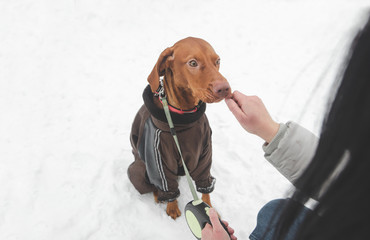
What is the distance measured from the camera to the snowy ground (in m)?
2.29

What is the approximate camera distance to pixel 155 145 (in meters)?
1.83

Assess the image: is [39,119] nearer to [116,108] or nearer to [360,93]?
[116,108]

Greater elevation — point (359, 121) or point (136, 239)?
point (359, 121)

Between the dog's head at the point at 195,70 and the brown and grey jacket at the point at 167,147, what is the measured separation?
20 cm

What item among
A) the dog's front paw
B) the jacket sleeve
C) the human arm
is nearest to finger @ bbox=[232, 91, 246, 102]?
the human arm

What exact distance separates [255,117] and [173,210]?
4.69ft

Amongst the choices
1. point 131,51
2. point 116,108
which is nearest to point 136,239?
point 116,108

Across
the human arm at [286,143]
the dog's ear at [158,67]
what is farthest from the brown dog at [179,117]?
the human arm at [286,143]

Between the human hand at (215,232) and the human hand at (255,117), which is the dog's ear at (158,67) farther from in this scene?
the human hand at (215,232)

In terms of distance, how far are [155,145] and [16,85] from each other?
8.98ft

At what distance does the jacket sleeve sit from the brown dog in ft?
1.33

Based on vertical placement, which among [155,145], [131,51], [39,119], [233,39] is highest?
[233,39]

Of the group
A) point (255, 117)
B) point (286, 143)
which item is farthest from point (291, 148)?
point (255, 117)

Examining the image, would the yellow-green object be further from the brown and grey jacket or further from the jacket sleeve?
the jacket sleeve
